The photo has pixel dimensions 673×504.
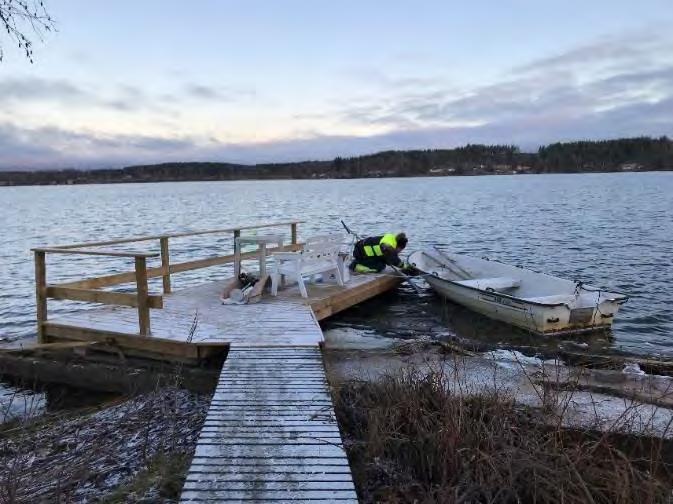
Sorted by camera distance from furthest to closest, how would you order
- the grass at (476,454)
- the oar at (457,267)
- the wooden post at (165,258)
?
the oar at (457,267) < the wooden post at (165,258) < the grass at (476,454)

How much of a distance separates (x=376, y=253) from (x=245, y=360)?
6.35m

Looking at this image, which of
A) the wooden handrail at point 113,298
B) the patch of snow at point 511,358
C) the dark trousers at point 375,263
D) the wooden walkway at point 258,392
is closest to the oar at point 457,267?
the dark trousers at point 375,263

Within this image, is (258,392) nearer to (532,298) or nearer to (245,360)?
(245,360)

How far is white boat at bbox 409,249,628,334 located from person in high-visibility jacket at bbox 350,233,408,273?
2.66 feet

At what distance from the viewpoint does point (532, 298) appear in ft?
31.0

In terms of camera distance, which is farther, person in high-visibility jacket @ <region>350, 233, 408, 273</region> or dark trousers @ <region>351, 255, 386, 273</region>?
dark trousers @ <region>351, 255, 386, 273</region>

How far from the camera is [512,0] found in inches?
543

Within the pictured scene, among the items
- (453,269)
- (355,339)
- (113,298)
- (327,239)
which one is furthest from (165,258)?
(453,269)

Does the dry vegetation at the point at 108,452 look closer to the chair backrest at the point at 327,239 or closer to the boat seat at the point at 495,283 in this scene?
the chair backrest at the point at 327,239

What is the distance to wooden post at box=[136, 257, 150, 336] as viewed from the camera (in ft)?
20.4

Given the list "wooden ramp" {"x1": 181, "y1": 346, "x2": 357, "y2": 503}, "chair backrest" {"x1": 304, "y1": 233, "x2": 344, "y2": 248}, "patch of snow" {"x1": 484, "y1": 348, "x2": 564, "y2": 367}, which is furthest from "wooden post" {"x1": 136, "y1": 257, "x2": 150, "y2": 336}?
"patch of snow" {"x1": 484, "y1": 348, "x2": 564, "y2": 367}

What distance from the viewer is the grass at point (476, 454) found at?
3018 millimetres

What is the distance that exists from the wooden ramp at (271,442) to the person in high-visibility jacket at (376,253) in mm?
6176

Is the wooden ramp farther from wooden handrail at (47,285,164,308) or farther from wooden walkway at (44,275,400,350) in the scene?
wooden handrail at (47,285,164,308)
